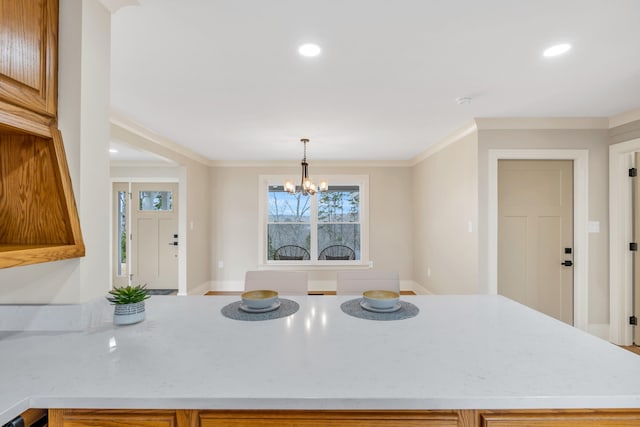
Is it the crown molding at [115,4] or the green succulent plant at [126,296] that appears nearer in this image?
the green succulent plant at [126,296]

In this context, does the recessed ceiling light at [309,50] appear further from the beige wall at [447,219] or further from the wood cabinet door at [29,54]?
the beige wall at [447,219]

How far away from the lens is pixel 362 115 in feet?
9.76

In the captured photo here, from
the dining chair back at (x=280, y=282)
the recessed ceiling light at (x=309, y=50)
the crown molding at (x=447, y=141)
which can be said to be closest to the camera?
the recessed ceiling light at (x=309, y=50)

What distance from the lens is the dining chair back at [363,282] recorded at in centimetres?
194

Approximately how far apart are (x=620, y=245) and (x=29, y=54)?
15.1ft

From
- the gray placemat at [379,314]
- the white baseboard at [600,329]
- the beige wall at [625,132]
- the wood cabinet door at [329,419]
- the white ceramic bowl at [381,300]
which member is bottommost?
the white baseboard at [600,329]

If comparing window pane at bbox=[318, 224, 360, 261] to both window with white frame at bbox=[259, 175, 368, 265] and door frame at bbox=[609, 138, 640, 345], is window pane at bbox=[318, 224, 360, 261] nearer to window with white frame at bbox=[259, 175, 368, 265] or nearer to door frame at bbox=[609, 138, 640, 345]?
window with white frame at bbox=[259, 175, 368, 265]

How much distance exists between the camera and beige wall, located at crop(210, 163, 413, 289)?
212 inches

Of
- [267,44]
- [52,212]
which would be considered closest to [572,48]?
[267,44]

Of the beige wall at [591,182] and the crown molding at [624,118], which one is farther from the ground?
the crown molding at [624,118]

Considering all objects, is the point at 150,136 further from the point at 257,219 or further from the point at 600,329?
the point at 600,329

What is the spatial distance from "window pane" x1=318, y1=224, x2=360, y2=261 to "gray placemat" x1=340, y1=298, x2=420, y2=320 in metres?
3.97

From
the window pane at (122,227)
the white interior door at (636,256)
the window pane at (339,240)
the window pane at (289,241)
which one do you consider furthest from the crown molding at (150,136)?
the white interior door at (636,256)

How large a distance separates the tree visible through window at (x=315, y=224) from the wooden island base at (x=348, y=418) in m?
4.69
